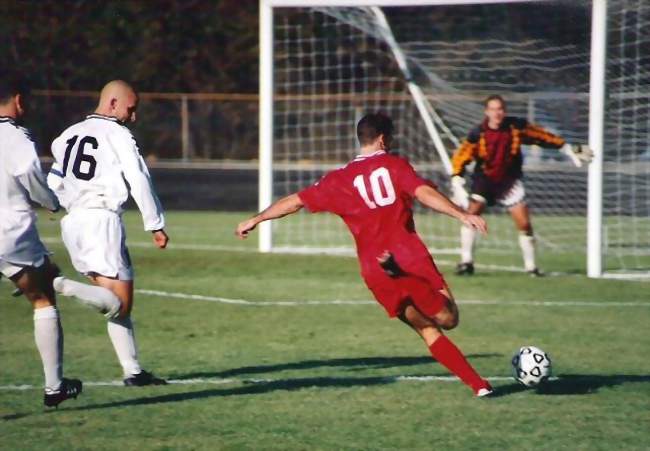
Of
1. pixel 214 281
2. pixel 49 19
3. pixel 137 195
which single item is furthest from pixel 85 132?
pixel 49 19

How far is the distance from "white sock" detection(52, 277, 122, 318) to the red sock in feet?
6.10

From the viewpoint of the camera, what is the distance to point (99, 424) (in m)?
7.04

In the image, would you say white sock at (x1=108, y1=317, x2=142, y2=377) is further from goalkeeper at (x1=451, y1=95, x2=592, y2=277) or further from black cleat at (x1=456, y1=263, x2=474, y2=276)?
black cleat at (x1=456, y1=263, x2=474, y2=276)

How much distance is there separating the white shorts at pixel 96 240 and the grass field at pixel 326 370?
804 millimetres

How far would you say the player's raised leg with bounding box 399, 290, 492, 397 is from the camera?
749 cm

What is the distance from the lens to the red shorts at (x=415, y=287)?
24.4ft

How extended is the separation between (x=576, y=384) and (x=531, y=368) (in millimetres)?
576

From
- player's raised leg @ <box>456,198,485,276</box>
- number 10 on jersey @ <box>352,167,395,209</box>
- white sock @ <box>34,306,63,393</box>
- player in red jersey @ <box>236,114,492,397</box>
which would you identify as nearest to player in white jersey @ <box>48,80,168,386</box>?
white sock @ <box>34,306,63,393</box>

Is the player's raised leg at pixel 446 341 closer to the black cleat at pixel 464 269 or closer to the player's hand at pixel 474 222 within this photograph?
the player's hand at pixel 474 222

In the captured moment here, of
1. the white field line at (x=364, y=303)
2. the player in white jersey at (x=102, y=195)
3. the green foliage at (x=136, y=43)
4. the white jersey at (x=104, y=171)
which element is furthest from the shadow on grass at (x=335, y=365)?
the green foliage at (x=136, y=43)

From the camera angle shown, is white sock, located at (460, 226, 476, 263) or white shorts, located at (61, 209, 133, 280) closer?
white shorts, located at (61, 209, 133, 280)

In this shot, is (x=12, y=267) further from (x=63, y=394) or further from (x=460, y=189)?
(x=460, y=189)

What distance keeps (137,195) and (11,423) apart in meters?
1.47

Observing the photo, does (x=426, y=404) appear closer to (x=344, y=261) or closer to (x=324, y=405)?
(x=324, y=405)
